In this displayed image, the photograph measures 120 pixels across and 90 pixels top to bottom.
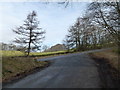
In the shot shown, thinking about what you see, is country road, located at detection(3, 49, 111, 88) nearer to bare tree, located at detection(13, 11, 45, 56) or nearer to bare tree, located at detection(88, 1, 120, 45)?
bare tree, located at detection(88, 1, 120, 45)

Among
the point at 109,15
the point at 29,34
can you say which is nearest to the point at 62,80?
the point at 109,15

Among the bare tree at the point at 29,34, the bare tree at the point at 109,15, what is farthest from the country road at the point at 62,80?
the bare tree at the point at 29,34

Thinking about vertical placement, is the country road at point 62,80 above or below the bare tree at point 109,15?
below

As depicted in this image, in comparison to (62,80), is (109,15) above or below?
above

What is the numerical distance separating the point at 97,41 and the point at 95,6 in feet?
93.6

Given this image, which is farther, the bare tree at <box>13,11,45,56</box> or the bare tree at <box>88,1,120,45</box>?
the bare tree at <box>13,11,45,56</box>

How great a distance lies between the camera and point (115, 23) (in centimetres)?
1670

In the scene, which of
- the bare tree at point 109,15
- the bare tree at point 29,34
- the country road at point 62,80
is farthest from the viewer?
the bare tree at point 29,34

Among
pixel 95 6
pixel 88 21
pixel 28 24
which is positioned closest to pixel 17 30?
pixel 28 24

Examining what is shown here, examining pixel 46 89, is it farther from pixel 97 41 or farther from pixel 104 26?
pixel 97 41

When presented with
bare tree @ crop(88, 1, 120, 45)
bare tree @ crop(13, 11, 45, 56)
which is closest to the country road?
bare tree @ crop(88, 1, 120, 45)

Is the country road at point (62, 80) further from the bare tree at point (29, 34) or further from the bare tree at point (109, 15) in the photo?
the bare tree at point (29, 34)

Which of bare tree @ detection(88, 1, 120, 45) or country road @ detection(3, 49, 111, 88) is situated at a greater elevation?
bare tree @ detection(88, 1, 120, 45)

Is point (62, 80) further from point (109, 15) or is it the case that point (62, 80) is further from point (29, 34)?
point (29, 34)
